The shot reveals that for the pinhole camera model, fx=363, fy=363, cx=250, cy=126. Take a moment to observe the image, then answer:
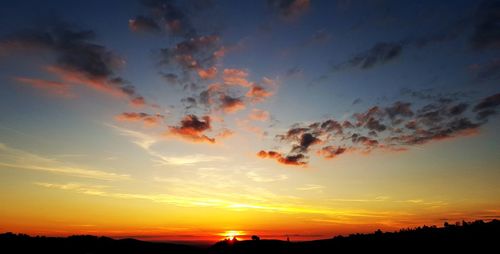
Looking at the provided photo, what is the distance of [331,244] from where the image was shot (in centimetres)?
4088

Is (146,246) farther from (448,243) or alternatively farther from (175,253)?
(448,243)

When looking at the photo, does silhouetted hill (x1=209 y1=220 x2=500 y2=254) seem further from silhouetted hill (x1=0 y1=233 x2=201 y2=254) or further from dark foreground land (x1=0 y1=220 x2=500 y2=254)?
silhouetted hill (x1=0 y1=233 x2=201 y2=254)

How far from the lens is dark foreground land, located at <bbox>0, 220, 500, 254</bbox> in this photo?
30.3m

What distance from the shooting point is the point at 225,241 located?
4747 centimetres

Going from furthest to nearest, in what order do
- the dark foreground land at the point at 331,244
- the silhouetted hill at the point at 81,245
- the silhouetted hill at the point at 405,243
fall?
the silhouetted hill at the point at 81,245, the dark foreground land at the point at 331,244, the silhouetted hill at the point at 405,243

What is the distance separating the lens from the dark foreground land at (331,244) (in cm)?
3033

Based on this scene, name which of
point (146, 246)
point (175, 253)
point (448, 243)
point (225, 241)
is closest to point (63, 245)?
point (146, 246)

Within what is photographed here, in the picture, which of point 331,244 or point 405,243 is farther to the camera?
point 331,244

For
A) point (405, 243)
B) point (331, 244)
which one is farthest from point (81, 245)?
point (405, 243)

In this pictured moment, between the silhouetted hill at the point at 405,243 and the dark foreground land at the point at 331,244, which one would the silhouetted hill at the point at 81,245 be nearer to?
the dark foreground land at the point at 331,244

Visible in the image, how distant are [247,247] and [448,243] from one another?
839 inches

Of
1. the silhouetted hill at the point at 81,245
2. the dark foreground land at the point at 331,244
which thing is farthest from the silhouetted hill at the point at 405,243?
the silhouetted hill at the point at 81,245

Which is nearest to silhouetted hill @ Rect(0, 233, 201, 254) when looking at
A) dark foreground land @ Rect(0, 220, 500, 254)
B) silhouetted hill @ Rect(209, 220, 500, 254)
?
dark foreground land @ Rect(0, 220, 500, 254)

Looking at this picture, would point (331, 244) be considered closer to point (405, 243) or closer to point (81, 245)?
point (405, 243)
